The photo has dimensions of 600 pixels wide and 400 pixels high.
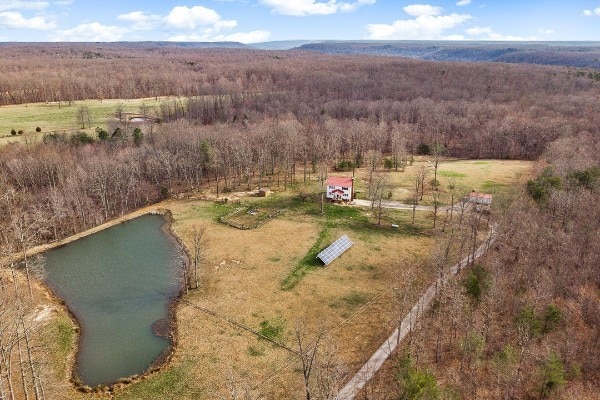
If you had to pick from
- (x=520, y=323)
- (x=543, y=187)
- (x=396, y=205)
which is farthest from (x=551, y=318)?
(x=396, y=205)

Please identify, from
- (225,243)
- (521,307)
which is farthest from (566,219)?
(225,243)

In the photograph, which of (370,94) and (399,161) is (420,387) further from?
(370,94)

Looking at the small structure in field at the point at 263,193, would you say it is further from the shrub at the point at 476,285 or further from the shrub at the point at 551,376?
the shrub at the point at 551,376

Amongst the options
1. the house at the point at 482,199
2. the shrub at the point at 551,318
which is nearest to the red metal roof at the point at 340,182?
the house at the point at 482,199

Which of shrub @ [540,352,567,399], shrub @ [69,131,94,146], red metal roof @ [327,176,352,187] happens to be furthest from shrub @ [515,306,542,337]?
shrub @ [69,131,94,146]

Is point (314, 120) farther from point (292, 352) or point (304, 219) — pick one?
point (292, 352)
